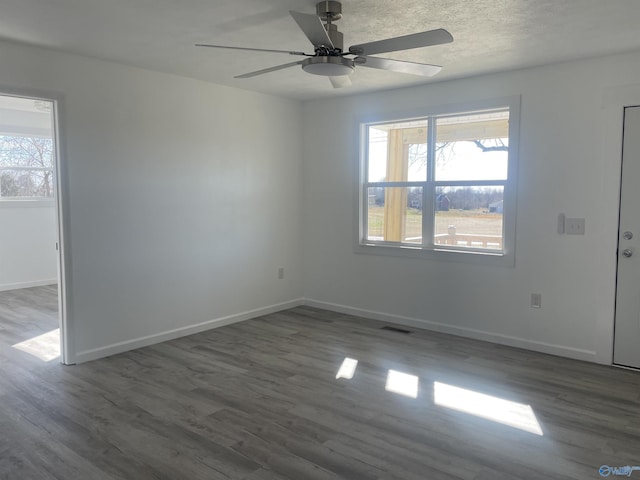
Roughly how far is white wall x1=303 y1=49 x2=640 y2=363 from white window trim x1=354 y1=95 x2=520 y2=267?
57mm

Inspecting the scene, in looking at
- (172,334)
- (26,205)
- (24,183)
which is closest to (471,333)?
(172,334)

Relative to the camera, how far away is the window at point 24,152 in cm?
695

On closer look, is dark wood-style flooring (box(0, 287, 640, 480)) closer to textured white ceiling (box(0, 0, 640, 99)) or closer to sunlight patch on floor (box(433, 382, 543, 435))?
sunlight patch on floor (box(433, 382, 543, 435))

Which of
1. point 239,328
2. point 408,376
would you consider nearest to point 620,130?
point 408,376

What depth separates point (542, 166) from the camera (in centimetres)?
405

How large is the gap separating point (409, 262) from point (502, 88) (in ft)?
A: 6.20

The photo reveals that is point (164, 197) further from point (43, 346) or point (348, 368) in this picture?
point (348, 368)

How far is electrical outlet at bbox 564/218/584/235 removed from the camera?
3893mm

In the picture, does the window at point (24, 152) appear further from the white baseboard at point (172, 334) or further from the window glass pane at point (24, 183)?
the white baseboard at point (172, 334)

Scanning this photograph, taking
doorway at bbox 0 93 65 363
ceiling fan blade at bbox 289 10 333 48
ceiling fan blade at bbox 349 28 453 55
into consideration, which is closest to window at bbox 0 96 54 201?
doorway at bbox 0 93 65 363

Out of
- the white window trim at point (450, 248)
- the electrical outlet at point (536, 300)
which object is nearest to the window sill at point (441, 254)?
the white window trim at point (450, 248)

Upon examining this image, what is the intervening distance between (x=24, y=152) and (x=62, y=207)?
445cm

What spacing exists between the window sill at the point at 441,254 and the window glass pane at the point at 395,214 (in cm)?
12

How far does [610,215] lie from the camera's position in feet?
12.3
